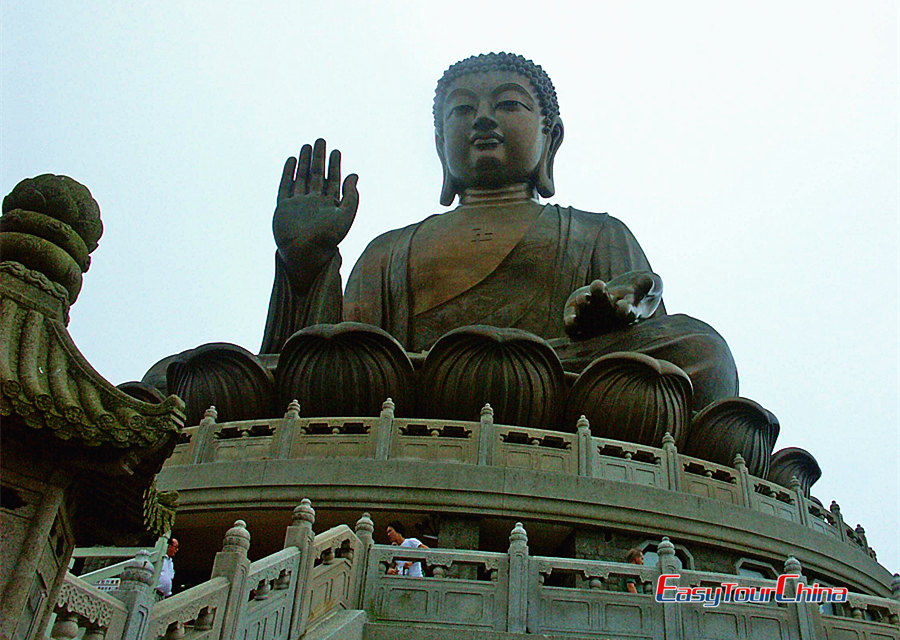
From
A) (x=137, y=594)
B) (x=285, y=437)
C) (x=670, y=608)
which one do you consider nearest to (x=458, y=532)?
(x=285, y=437)

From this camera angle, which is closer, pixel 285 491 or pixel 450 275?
pixel 285 491

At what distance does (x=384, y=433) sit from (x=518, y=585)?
2321 mm

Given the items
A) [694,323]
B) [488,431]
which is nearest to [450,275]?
[694,323]

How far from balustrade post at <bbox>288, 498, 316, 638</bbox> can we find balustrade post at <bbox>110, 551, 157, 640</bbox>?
3.71 ft

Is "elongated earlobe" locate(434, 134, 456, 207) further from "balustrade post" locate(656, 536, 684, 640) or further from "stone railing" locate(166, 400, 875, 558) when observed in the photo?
"balustrade post" locate(656, 536, 684, 640)

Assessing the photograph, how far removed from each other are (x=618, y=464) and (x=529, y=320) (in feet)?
12.4

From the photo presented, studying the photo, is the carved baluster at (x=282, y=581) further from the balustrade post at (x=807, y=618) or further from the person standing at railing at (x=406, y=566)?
the balustrade post at (x=807, y=618)

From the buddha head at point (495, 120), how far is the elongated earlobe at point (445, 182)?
57mm

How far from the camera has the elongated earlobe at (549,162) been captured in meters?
12.7

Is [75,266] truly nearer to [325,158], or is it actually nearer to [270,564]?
[270,564]

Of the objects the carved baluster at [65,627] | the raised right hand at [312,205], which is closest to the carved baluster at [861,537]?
the raised right hand at [312,205]

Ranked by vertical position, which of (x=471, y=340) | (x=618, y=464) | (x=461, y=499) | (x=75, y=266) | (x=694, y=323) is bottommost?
(x=75, y=266)

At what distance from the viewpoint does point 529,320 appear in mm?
10633

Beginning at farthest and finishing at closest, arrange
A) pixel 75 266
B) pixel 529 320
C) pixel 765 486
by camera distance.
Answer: pixel 529 320, pixel 765 486, pixel 75 266
